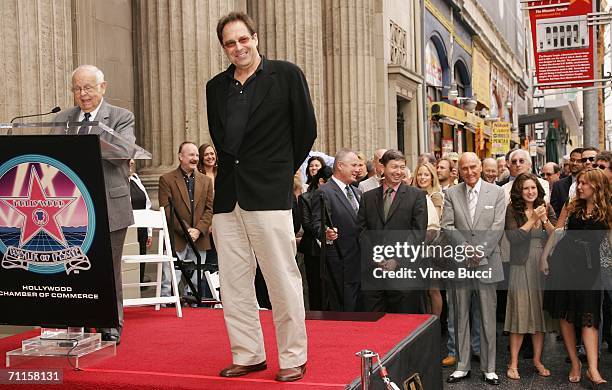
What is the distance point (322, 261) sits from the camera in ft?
27.6

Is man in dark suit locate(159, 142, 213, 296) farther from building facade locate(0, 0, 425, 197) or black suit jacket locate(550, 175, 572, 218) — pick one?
black suit jacket locate(550, 175, 572, 218)

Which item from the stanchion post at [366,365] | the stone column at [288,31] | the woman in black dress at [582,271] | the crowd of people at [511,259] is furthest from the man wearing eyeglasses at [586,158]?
the stanchion post at [366,365]

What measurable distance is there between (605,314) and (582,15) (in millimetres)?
12134

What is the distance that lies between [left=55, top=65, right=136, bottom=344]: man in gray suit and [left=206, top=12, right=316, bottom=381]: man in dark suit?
0.87 metres

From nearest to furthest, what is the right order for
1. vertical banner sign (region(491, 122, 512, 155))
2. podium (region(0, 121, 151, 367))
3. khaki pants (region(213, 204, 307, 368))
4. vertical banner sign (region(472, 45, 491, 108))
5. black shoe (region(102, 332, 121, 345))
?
khaki pants (region(213, 204, 307, 368)) < podium (region(0, 121, 151, 367)) < black shoe (region(102, 332, 121, 345)) < vertical banner sign (region(491, 122, 512, 155)) < vertical banner sign (region(472, 45, 491, 108))

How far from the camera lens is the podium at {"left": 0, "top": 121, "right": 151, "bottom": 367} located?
5.27 metres

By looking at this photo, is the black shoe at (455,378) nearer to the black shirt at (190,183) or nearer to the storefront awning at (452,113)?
the black shirt at (190,183)

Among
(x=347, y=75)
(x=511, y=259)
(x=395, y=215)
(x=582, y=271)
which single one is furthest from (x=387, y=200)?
(x=347, y=75)

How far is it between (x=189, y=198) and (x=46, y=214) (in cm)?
427

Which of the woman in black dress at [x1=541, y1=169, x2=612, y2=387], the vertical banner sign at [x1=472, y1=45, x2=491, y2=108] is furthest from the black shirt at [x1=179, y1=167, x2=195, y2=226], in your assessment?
the vertical banner sign at [x1=472, y1=45, x2=491, y2=108]

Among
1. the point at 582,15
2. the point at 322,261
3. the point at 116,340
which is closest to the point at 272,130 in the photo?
the point at 116,340

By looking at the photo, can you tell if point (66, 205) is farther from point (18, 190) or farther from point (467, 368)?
point (467, 368)

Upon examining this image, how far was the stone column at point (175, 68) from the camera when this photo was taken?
1134 cm

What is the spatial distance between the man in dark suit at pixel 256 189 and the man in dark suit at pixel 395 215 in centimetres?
352
